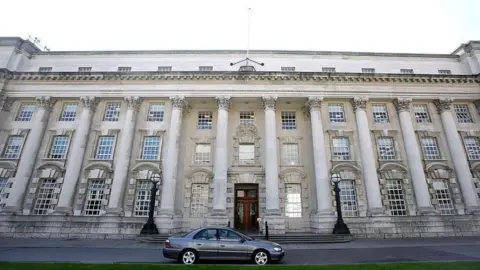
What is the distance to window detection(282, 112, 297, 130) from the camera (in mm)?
23906

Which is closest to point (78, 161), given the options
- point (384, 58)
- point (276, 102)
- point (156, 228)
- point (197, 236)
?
point (156, 228)

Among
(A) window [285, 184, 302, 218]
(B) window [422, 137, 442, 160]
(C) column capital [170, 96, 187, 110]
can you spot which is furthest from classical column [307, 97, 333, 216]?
(C) column capital [170, 96, 187, 110]

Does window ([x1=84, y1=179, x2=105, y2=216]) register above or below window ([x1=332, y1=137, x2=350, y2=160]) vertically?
below

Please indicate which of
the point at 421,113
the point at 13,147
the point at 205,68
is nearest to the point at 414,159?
the point at 421,113

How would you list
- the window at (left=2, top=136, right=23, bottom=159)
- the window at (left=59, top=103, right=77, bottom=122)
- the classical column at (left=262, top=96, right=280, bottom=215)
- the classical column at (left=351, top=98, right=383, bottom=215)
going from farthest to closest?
the window at (left=59, top=103, right=77, bottom=122) < the window at (left=2, top=136, right=23, bottom=159) < the classical column at (left=351, top=98, right=383, bottom=215) < the classical column at (left=262, top=96, right=280, bottom=215)

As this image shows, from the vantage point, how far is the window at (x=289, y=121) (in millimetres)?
23906

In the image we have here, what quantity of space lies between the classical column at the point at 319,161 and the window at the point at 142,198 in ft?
44.2

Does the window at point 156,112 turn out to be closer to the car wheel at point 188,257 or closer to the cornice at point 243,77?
the cornice at point 243,77

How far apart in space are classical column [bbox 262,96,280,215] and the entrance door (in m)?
2.56

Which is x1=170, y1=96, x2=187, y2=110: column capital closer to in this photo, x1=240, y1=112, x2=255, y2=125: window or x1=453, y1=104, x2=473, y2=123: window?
x1=240, y1=112, x2=255, y2=125: window

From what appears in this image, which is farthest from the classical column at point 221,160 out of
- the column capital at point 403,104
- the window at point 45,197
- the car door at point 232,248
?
the column capital at point 403,104

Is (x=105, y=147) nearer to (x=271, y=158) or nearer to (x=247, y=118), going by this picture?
(x=247, y=118)

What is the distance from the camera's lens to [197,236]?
32.3 ft

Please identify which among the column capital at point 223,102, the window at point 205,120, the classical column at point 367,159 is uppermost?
the column capital at point 223,102
